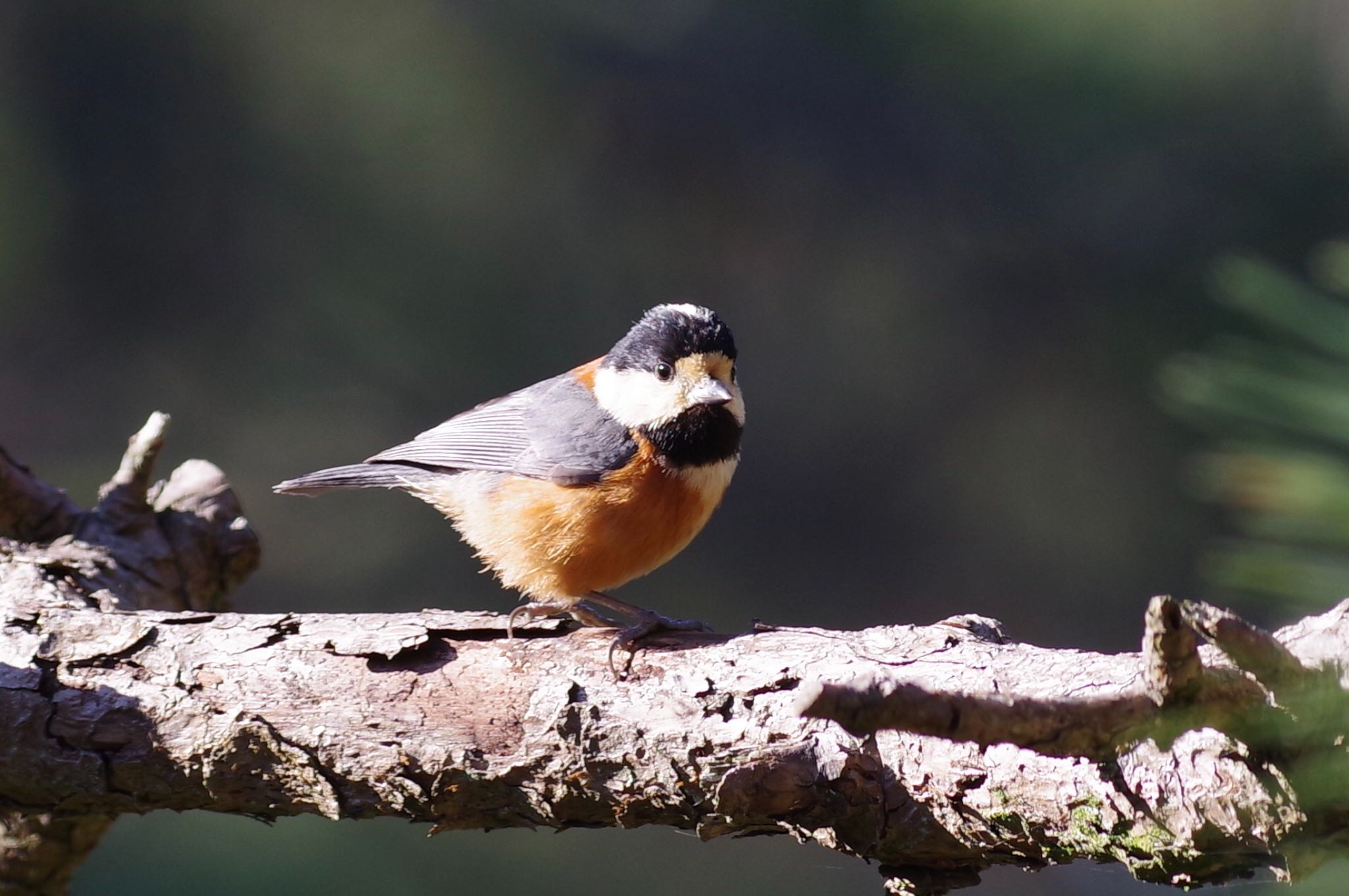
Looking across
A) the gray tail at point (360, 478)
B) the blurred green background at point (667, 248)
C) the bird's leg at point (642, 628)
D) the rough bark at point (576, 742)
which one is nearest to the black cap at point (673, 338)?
the gray tail at point (360, 478)

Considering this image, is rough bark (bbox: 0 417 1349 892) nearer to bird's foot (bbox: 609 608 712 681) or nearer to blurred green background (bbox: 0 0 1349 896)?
bird's foot (bbox: 609 608 712 681)

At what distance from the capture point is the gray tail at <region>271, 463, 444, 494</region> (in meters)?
2.75

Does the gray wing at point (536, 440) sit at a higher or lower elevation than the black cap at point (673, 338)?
lower

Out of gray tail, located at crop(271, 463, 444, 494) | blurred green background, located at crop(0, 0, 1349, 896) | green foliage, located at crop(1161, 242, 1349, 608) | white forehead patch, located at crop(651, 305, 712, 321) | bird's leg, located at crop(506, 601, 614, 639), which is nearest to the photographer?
green foliage, located at crop(1161, 242, 1349, 608)

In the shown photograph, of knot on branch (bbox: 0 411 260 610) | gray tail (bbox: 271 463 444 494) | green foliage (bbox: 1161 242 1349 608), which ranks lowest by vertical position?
green foliage (bbox: 1161 242 1349 608)

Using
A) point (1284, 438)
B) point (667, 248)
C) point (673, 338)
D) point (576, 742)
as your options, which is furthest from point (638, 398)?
point (667, 248)

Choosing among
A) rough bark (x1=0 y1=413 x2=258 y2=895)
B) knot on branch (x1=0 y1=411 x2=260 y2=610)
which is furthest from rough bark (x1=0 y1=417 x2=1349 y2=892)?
knot on branch (x1=0 y1=411 x2=260 y2=610)

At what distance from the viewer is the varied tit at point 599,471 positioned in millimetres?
2400

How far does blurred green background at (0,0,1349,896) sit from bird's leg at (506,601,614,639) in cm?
191

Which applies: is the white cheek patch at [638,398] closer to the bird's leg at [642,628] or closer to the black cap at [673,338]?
the black cap at [673,338]

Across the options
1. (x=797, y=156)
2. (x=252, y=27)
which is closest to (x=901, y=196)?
(x=797, y=156)

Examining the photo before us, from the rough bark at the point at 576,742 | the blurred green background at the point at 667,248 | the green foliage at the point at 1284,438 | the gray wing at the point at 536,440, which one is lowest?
the rough bark at the point at 576,742

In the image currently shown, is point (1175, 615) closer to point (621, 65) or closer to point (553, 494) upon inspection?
point (553, 494)

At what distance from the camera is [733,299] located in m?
5.11
